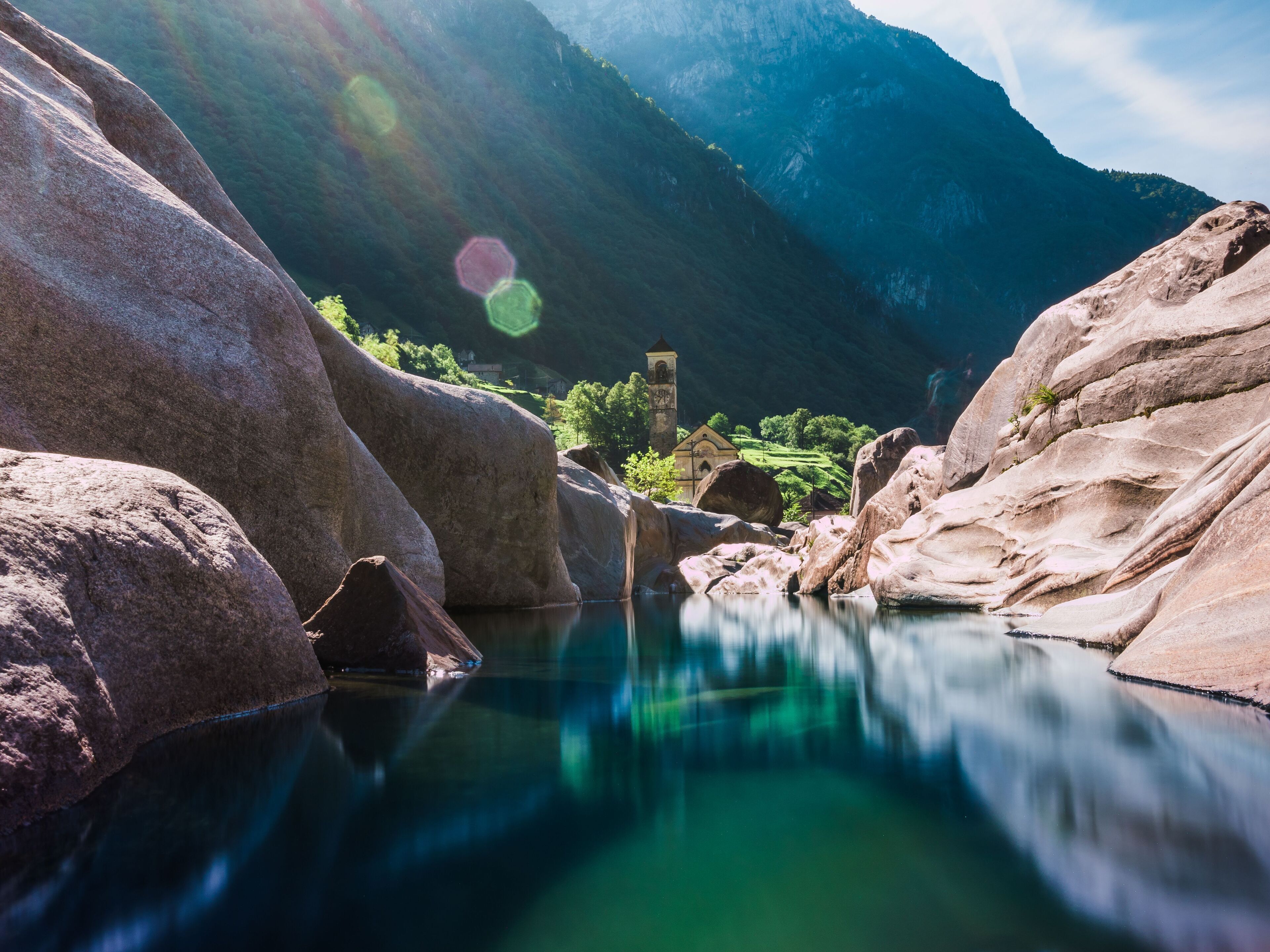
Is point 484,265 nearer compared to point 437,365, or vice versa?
point 437,365

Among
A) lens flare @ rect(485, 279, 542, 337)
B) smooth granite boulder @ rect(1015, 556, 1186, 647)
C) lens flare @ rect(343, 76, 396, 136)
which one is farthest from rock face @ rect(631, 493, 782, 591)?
lens flare @ rect(343, 76, 396, 136)

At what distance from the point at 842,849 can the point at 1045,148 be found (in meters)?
231

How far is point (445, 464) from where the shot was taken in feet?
50.3

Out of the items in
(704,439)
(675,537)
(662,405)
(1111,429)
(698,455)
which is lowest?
(1111,429)

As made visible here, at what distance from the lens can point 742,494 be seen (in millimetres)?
45812

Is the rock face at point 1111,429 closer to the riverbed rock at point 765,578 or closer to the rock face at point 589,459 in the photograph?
the riverbed rock at point 765,578

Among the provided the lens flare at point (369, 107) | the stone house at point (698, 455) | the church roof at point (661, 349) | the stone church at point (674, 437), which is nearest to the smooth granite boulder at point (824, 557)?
the stone church at point (674, 437)

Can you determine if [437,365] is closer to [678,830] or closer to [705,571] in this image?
[705,571]

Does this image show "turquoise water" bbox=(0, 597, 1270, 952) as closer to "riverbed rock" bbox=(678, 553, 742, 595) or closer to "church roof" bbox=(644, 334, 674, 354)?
"riverbed rock" bbox=(678, 553, 742, 595)

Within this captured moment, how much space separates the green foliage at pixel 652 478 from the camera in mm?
57938

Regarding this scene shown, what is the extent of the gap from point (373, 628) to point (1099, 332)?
1417 centimetres

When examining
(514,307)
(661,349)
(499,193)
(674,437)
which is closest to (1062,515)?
(661,349)

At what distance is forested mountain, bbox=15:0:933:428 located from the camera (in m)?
115

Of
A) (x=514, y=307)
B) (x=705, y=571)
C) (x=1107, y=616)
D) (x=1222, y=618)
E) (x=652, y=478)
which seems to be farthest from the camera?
(x=514, y=307)
